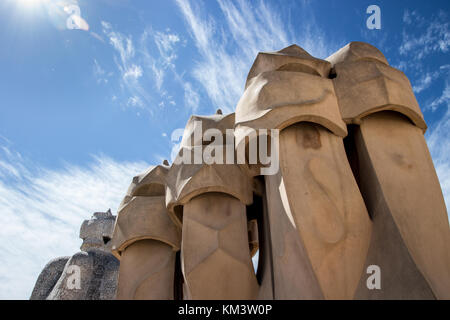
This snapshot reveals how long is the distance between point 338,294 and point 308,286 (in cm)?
44

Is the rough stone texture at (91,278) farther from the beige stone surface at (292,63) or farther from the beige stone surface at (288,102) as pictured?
the beige stone surface at (292,63)

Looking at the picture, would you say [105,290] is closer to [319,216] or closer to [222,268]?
[222,268]

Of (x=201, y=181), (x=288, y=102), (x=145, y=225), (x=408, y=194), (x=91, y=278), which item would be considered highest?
(x=288, y=102)

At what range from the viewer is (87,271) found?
500 inches

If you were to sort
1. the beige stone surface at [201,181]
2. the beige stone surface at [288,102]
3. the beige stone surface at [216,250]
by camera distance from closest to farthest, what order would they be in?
the beige stone surface at [288,102] < the beige stone surface at [216,250] < the beige stone surface at [201,181]

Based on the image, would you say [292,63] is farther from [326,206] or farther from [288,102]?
[326,206]

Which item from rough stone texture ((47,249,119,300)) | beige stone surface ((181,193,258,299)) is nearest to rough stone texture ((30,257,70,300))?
rough stone texture ((47,249,119,300))

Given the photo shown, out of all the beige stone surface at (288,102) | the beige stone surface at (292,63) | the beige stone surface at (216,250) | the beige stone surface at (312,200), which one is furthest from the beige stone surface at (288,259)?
the beige stone surface at (292,63)

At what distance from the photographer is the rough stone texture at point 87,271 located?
1203cm

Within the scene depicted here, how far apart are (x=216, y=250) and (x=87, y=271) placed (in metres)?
7.62

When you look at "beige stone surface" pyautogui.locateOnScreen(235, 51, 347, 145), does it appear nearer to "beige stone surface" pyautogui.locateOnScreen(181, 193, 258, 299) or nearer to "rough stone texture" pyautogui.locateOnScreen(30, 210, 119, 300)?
"beige stone surface" pyautogui.locateOnScreen(181, 193, 258, 299)

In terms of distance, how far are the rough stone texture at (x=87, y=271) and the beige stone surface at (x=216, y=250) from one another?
657 cm

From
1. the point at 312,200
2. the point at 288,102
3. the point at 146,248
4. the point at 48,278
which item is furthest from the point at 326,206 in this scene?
the point at 48,278

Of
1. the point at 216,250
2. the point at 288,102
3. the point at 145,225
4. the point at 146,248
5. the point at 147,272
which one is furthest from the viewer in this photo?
the point at 146,248
